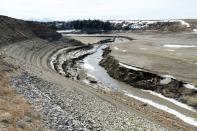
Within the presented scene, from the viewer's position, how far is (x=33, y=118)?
75.2 feet

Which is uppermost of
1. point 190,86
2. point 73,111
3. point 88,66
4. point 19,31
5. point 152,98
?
point 73,111

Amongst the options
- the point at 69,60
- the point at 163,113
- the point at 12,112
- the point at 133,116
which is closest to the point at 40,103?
the point at 12,112

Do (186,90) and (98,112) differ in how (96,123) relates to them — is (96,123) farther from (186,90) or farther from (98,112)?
(186,90)

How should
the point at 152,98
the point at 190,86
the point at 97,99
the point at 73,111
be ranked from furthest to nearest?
the point at 152,98
the point at 190,86
the point at 97,99
the point at 73,111

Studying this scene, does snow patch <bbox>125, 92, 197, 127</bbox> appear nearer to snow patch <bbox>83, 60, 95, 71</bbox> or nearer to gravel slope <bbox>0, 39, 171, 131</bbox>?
gravel slope <bbox>0, 39, 171, 131</bbox>

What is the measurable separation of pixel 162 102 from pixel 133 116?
38.4 ft

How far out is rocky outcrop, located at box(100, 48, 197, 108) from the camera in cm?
4138

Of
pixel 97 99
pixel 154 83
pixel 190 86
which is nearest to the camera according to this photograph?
pixel 97 99

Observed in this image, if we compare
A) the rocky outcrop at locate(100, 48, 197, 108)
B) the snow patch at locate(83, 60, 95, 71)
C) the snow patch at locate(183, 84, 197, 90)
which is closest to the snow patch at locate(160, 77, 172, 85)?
the rocky outcrop at locate(100, 48, 197, 108)

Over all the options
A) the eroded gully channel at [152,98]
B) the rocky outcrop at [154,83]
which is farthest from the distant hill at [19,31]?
the rocky outcrop at [154,83]

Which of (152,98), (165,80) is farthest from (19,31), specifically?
(152,98)

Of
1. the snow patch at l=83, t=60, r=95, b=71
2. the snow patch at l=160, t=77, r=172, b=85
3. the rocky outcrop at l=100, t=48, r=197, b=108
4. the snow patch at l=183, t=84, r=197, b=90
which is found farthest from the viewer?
the snow patch at l=83, t=60, r=95, b=71

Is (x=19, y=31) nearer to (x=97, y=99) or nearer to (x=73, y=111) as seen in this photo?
(x=97, y=99)

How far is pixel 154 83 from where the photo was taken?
158 feet
